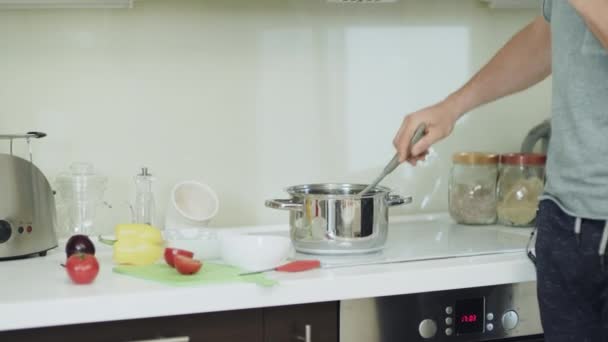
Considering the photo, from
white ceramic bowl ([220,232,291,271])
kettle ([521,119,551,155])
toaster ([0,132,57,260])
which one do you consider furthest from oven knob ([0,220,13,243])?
kettle ([521,119,551,155])

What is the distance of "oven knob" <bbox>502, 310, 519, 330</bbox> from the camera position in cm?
154

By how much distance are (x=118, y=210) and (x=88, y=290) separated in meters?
0.58

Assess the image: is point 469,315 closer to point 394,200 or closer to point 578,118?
point 394,200

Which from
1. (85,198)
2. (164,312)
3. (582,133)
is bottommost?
(164,312)

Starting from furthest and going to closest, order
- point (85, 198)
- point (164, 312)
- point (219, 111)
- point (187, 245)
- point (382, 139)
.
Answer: point (382, 139)
point (219, 111)
point (85, 198)
point (187, 245)
point (164, 312)

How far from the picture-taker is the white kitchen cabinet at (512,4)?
206 centimetres

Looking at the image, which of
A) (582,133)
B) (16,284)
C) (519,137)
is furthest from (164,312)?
(519,137)

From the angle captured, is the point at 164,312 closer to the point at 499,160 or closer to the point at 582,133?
the point at 582,133

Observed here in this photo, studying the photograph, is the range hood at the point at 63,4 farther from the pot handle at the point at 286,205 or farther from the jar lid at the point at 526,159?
the jar lid at the point at 526,159

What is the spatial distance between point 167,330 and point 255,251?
0.21 m

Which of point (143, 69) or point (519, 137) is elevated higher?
point (143, 69)

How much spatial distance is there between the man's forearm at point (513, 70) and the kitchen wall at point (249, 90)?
423 mm

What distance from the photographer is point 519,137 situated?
7.22 feet

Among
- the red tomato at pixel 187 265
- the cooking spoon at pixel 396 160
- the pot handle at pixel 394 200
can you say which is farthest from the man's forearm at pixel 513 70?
the red tomato at pixel 187 265
